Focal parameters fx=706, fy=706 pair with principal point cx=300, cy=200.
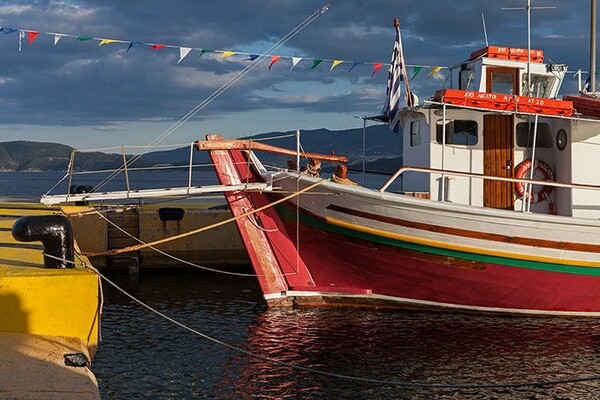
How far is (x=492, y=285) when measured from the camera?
13148 millimetres

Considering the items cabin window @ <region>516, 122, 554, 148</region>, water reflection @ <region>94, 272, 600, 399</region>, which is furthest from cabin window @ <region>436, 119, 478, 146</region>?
water reflection @ <region>94, 272, 600, 399</region>

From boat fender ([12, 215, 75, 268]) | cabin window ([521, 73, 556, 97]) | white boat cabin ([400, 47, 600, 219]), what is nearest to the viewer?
boat fender ([12, 215, 75, 268])

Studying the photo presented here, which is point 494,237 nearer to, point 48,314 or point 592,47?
point 592,47

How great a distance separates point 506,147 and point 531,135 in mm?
589

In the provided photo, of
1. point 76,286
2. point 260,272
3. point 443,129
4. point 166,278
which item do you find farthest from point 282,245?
point 76,286

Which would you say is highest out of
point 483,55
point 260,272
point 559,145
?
point 483,55

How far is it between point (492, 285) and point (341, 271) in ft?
9.31

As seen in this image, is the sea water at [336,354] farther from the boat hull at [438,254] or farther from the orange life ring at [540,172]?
the orange life ring at [540,172]

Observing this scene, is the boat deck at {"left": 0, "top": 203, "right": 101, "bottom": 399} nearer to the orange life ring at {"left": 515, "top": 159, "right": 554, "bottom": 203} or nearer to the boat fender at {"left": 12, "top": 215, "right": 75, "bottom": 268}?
the boat fender at {"left": 12, "top": 215, "right": 75, "bottom": 268}

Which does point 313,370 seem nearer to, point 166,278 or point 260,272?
point 260,272

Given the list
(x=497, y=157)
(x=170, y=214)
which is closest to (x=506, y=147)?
(x=497, y=157)

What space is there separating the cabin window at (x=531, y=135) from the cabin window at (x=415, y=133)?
1.99 meters

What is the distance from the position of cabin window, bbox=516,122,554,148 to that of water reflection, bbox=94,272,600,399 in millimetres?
3571

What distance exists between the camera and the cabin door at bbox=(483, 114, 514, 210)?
14.2 meters
